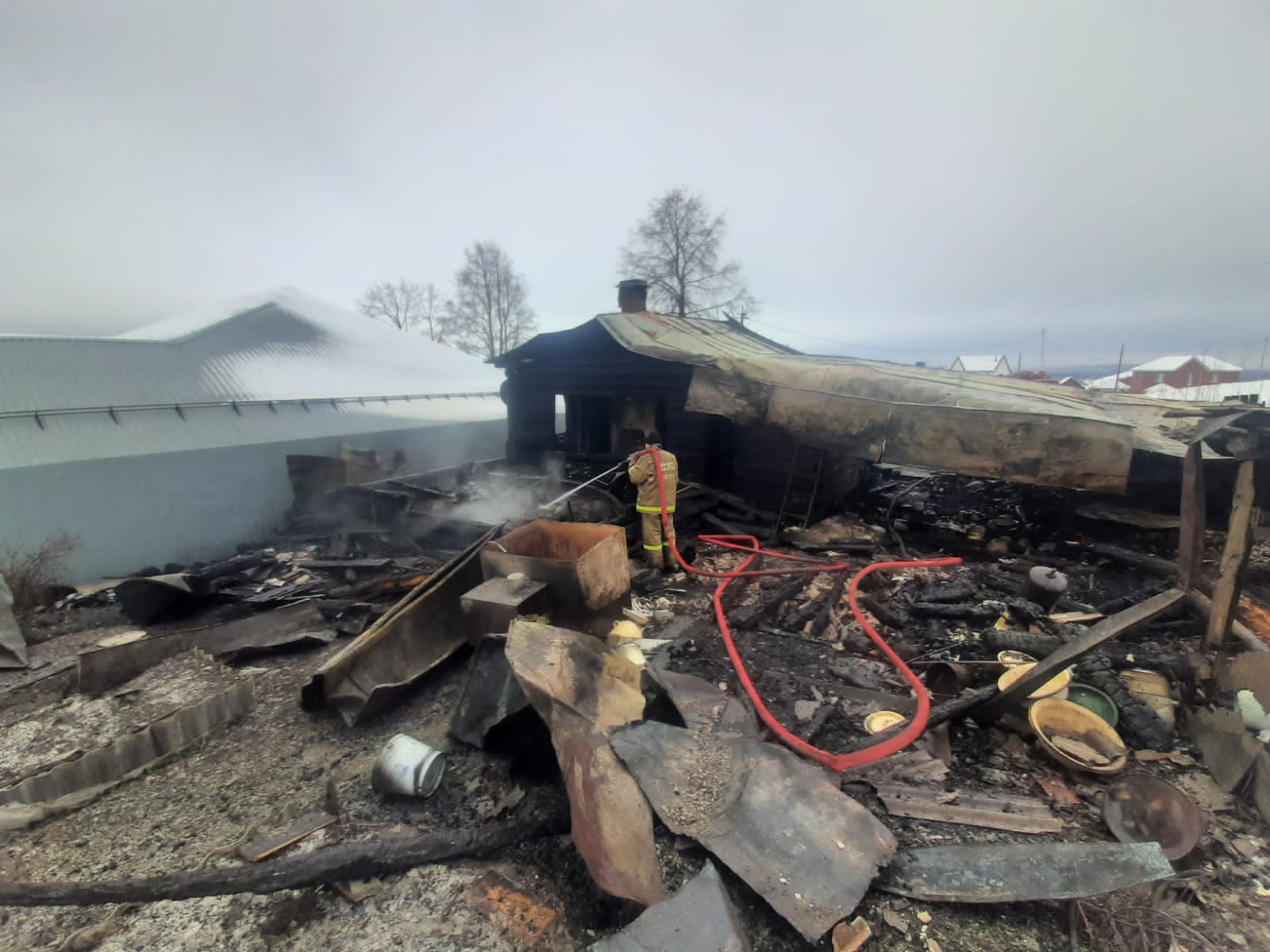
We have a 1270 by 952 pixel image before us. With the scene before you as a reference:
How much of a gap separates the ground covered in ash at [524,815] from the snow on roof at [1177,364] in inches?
2954

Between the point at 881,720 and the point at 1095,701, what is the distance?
62.7 inches

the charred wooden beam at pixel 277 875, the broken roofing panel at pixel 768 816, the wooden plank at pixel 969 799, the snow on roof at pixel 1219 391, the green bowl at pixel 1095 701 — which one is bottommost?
the snow on roof at pixel 1219 391

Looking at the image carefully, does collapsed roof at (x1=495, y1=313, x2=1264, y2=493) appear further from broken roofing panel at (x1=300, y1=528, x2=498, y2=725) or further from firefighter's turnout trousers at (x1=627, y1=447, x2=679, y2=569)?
broken roofing panel at (x1=300, y1=528, x2=498, y2=725)

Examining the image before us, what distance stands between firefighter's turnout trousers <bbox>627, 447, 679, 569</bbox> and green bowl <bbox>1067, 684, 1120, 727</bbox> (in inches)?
164

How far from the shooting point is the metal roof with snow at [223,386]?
833 centimetres

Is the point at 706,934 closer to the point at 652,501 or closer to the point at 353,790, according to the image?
the point at 353,790

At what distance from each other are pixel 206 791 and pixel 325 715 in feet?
2.89

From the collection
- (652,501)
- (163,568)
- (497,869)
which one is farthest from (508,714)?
(163,568)

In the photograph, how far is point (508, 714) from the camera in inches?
137

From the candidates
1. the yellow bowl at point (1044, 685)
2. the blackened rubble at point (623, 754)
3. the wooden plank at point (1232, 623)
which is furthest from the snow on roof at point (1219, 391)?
the yellow bowl at point (1044, 685)

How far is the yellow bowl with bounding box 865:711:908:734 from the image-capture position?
3857mm

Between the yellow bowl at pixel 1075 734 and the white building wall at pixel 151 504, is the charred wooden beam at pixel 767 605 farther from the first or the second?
the white building wall at pixel 151 504

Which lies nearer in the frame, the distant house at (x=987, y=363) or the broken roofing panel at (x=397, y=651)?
the broken roofing panel at (x=397, y=651)

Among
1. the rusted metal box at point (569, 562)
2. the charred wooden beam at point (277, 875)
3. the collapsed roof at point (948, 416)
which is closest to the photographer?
the charred wooden beam at point (277, 875)
